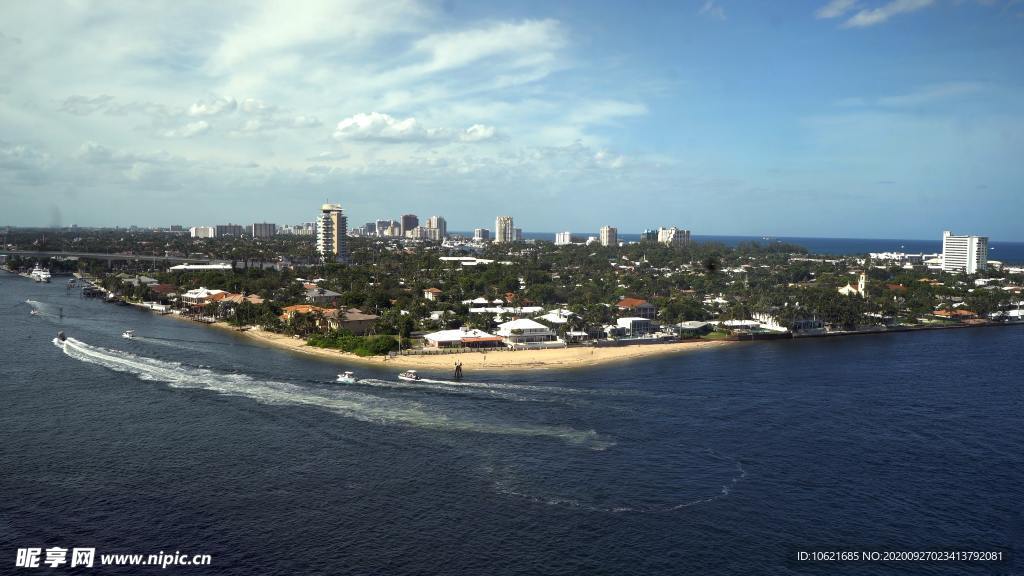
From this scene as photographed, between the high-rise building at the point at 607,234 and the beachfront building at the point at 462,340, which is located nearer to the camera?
the beachfront building at the point at 462,340

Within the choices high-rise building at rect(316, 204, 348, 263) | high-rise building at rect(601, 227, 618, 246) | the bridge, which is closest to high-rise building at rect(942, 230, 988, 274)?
high-rise building at rect(601, 227, 618, 246)

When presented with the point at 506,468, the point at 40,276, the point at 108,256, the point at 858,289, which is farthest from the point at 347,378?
the point at 108,256

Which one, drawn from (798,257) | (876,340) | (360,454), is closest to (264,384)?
(360,454)

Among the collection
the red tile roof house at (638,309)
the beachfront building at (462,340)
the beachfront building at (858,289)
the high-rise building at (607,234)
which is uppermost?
the high-rise building at (607,234)

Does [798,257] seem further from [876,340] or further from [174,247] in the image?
[174,247]

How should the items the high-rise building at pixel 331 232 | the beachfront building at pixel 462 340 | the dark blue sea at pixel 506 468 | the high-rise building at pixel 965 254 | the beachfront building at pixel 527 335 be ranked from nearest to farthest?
the dark blue sea at pixel 506 468 → the beachfront building at pixel 462 340 → the beachfront building at pixel 527 335 → the high-rise building at pixel 965 254 → the high-rise building at pixel 331 232

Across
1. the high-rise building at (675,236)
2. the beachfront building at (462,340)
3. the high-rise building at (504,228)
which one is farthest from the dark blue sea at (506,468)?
the high-rise building at (504,228)

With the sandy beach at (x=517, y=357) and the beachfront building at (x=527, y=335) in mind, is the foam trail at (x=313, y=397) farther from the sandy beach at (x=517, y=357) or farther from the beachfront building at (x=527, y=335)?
the beachfront building at (x=527, y=335)
